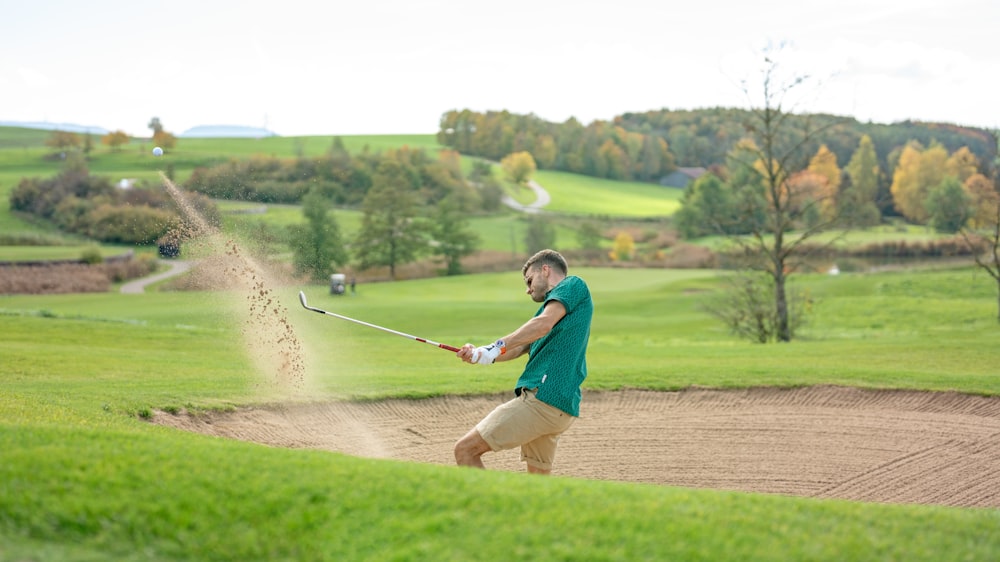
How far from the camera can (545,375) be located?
28.0 feet

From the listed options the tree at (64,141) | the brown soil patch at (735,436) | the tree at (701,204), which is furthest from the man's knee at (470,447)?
the tree at (64,141)

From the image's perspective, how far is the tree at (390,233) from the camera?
2682 inches

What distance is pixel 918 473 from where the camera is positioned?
38.6 ft

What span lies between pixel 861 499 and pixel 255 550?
7.54m

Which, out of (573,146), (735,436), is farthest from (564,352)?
(573,146)

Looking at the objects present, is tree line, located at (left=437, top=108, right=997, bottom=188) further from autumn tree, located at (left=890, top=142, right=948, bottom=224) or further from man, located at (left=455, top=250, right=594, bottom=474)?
man, located at (left=455, top=250, right=594, bottom=474)

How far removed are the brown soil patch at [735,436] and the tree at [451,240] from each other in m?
53.3

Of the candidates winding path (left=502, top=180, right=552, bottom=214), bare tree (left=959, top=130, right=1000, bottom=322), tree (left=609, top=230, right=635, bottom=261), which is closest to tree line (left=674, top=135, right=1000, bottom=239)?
tree (left=609, top=230, right=635, bottom=261)

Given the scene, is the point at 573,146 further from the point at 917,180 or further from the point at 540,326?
the point at 540,326

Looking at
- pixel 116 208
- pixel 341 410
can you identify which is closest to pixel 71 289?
pixel 116 208

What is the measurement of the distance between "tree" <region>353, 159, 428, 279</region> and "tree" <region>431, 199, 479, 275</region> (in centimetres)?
125

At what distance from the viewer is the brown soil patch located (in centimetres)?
1148

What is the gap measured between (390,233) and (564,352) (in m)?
61.1

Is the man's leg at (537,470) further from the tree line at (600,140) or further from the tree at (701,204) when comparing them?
the tree line at (600,140)
